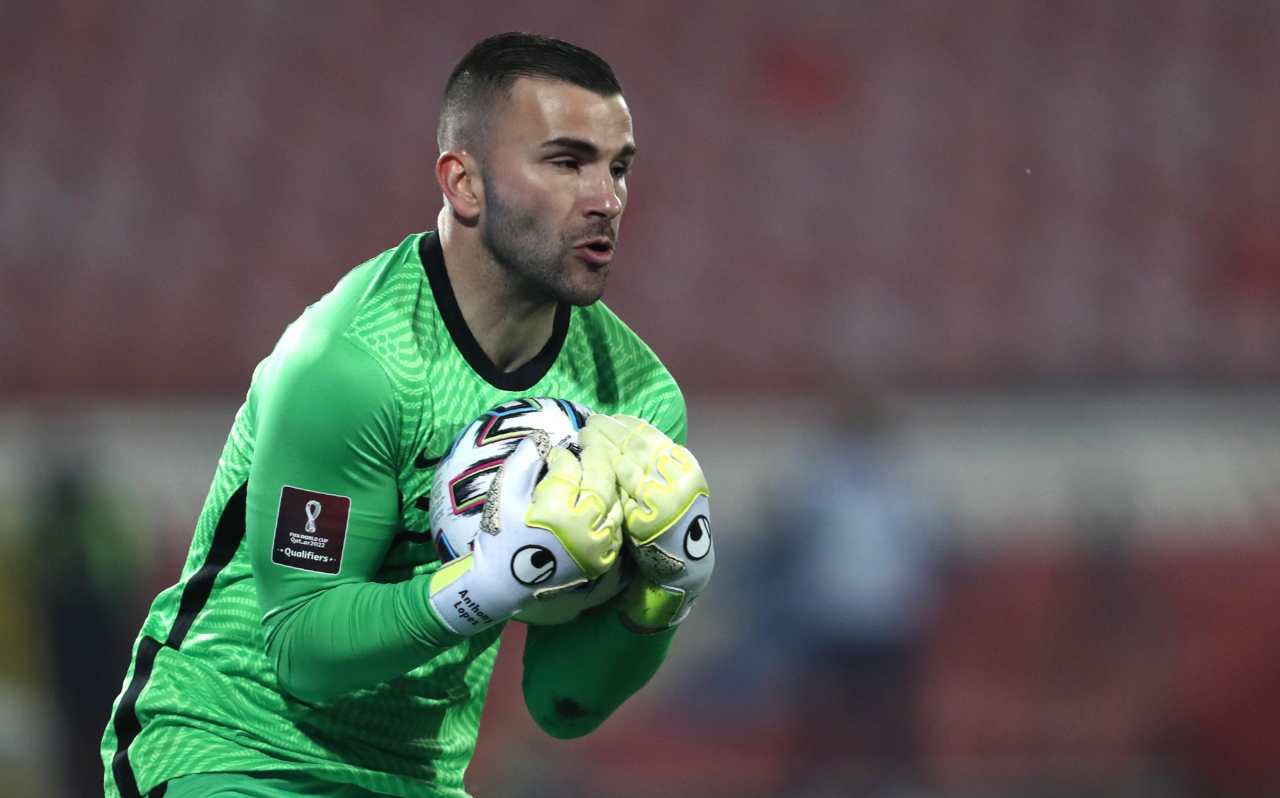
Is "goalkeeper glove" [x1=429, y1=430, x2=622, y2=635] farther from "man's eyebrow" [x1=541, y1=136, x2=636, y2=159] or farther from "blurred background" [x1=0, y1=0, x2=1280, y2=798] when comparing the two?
"blurred background" [x1=0, y1=0, x2=1280, y2=798]

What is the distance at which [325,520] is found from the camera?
2.78 meters

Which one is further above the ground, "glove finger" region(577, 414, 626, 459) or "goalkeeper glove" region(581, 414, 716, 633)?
"glove finger" region(577, 414, 626, 459)

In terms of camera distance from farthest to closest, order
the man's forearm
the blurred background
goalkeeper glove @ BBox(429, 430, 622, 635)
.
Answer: the blurred background, the man's forearm, goalkeeper glove @ BBox(429, 430, 622, 635)

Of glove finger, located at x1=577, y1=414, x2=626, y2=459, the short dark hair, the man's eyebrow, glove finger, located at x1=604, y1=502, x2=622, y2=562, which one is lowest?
glove finger, located at x1=604, y1=502, x2=622, y2=562

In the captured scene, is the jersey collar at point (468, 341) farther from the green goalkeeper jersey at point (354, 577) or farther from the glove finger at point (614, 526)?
the glove finger at point (614, 526)

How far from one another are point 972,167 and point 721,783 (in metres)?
4.44

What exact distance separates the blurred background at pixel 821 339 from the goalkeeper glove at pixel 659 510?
4.14m

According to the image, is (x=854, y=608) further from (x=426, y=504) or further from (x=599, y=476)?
(x=599, y=476)

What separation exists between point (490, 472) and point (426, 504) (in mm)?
245

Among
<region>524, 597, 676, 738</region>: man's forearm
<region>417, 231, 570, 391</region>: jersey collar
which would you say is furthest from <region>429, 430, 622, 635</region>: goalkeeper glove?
<region>524, 597, 676, 738</region>: man's forearm

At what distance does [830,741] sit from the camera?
7.22 meters

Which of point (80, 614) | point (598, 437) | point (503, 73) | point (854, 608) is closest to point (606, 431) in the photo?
point (598, 437)

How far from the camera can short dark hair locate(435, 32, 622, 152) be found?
120 inches

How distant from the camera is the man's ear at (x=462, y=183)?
3100 millimetres
